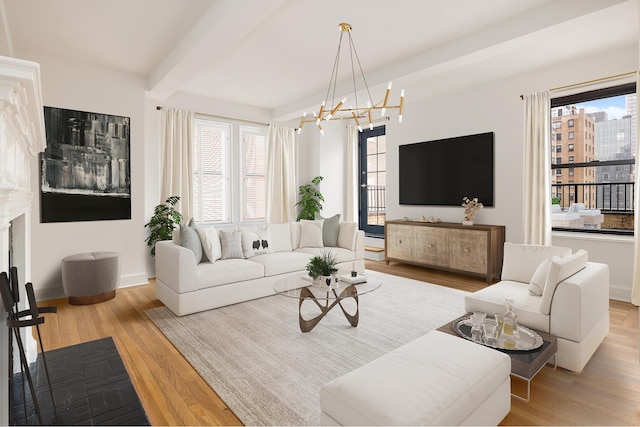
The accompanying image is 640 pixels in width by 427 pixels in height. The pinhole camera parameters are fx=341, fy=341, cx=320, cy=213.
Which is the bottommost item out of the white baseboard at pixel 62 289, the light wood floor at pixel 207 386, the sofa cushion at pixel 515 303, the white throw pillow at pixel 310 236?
the light wood floor at pixel 207 386

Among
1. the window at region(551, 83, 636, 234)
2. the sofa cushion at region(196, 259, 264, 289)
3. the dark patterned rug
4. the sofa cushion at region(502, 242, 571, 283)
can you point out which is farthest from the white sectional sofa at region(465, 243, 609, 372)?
the dark patterned rug

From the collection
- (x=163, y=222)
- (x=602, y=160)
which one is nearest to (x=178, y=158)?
(x=163, y=222)

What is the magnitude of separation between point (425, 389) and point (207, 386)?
57.4 inches

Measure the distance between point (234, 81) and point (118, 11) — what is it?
2.00 meters

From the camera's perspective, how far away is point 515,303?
8.56 feet

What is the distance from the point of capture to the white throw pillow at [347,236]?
5211 mm

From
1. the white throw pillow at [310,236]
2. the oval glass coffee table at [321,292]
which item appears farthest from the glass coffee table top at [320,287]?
the white throw pillow at [310,236]

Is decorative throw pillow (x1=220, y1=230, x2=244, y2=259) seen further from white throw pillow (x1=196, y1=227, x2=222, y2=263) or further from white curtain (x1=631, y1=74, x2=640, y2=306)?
white curtain (x1=631, y1=74, x2=640, y2=306)

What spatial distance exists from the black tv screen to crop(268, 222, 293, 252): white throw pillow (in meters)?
2.43

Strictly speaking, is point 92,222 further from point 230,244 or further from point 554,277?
point 554,277

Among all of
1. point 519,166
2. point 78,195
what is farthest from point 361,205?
point 78,195

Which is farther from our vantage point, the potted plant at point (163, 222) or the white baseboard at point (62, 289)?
the potted plant at point (163, 222)

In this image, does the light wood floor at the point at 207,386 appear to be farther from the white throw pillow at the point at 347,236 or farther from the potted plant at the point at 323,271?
the white throw pillow at the point at 347,236

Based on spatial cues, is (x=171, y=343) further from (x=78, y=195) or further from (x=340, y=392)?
(x=78, y=195)
